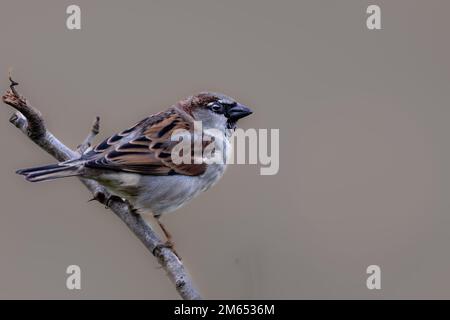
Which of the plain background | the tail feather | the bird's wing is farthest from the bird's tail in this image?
the plain background

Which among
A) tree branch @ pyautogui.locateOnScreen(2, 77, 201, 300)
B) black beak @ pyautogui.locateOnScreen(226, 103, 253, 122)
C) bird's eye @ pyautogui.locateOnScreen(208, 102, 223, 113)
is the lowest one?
tree branch @ pyautogui.locateOnScreen(2, 77, 201, 300)

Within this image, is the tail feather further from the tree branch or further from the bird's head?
the bird's head

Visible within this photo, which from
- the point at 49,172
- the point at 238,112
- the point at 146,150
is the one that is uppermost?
the point at 238,112

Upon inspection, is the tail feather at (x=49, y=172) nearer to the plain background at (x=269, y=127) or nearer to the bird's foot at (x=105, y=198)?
the bird's foot at (x=105, y=198)

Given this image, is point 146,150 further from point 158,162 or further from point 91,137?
point 91,137

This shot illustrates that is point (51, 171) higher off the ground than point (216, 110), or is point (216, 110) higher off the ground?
point (216, 110)

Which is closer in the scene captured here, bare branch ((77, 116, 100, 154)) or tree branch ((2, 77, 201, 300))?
tree branch ((2, 77, 201, 300))

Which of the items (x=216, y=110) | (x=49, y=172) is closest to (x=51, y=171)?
(x=49, y=172)

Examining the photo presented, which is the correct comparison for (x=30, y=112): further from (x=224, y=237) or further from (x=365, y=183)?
(x=365, y=183)
